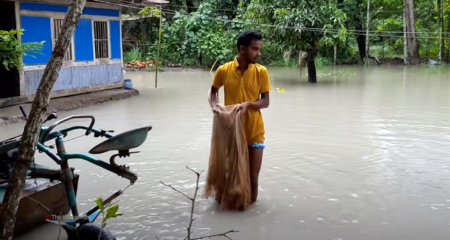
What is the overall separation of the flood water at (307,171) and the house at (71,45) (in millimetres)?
1220

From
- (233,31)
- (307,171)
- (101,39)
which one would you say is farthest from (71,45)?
(233,31)

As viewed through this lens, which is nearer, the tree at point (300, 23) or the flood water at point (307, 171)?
the flood water at point (307, 171)

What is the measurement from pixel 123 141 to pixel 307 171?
10.3 ft

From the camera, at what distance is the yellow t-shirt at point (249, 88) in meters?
4.21

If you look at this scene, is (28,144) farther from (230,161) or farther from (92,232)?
(230,161)

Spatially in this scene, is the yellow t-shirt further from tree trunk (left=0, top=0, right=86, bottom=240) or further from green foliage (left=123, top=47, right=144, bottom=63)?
green foliage (left=123, top=47, right=144, bottom=63)

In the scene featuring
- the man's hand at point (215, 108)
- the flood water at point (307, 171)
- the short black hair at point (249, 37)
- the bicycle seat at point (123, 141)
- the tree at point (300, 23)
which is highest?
the tree at point (300, 23)

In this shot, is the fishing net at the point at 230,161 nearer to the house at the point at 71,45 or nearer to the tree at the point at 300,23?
the house at the point at 71,45

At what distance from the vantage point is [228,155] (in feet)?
13.8

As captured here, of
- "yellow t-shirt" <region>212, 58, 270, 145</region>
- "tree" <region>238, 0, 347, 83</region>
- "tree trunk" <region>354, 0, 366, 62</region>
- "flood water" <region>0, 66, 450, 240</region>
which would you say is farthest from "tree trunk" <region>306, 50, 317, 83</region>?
"yellow t-shirt" <region>212, 58, 270, 145</region>

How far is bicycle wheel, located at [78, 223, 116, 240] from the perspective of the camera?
3.12 meters

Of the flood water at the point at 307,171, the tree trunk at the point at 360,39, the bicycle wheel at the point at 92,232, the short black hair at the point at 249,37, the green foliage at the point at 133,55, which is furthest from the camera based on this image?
the tree trunk at the point at 360,39

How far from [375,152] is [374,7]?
20.3 meters

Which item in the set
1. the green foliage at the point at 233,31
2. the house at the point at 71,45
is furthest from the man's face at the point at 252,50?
the green foliage at the point at 233,31
